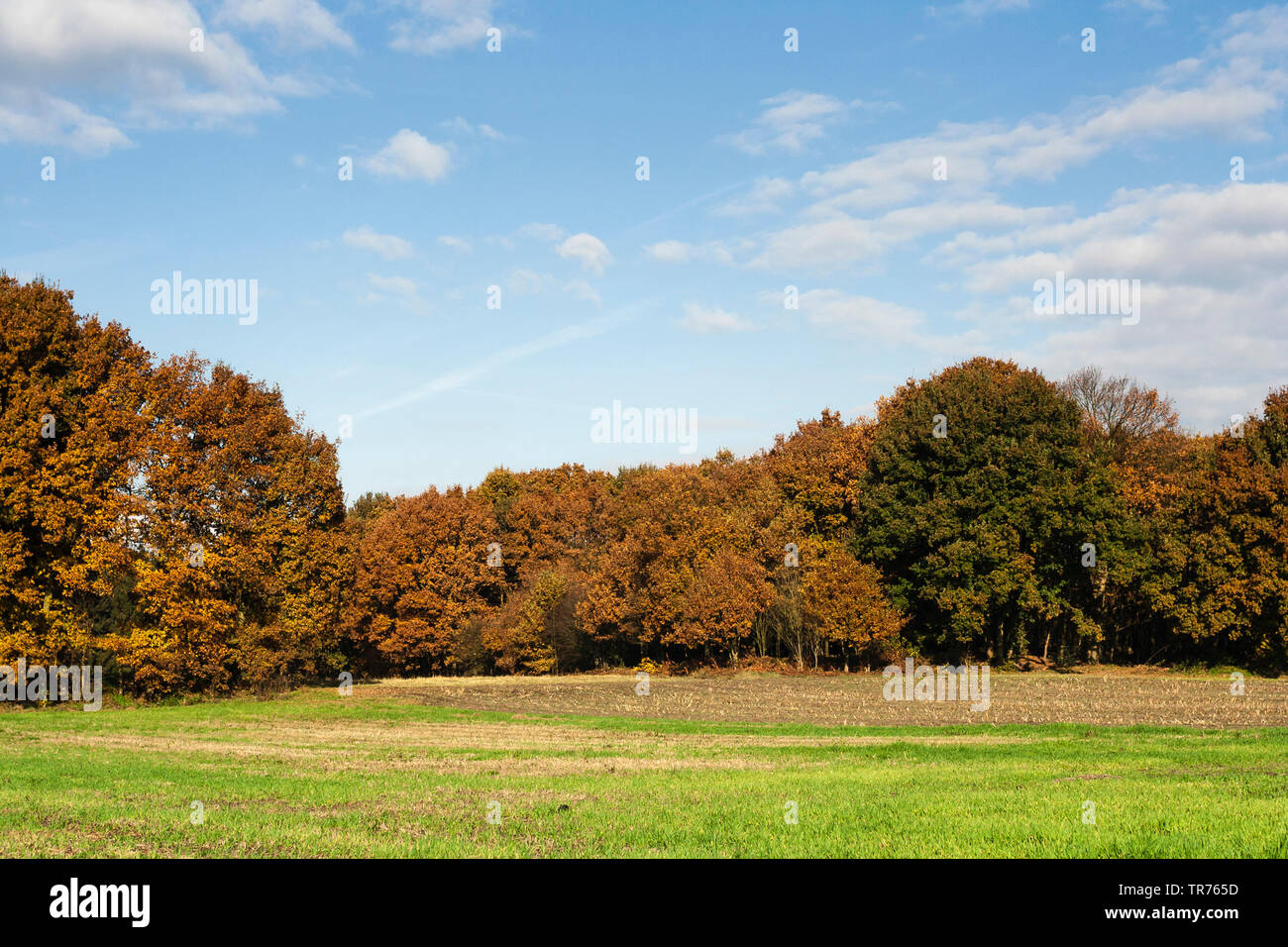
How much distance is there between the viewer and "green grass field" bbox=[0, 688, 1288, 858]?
1028 cm

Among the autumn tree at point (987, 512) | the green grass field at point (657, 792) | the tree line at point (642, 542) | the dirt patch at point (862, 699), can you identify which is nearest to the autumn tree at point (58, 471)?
the tree line at point (642, 542)

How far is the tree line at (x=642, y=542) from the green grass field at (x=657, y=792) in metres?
15.2

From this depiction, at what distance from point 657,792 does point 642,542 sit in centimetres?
5751

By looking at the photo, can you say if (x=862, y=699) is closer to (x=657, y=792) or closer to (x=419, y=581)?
(x=657, y=792)

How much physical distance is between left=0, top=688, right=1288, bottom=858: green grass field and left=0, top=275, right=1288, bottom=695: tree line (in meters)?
15.2

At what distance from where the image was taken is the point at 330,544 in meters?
49.6

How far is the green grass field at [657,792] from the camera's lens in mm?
10281

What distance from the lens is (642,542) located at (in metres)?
72.6

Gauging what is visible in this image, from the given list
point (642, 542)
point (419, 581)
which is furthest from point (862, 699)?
point (419, 581)

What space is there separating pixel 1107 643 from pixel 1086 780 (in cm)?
5923

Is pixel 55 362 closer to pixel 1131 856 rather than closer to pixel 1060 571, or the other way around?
pixel 1131 856

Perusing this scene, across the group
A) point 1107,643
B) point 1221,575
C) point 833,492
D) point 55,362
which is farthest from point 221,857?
point 1107,643

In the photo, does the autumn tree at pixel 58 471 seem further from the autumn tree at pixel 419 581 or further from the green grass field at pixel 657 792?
the autumn tree at pixel 419 581

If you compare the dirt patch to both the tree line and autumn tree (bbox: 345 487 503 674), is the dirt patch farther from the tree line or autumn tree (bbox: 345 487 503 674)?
autumn tree (bbox: 345 487 503 674)
